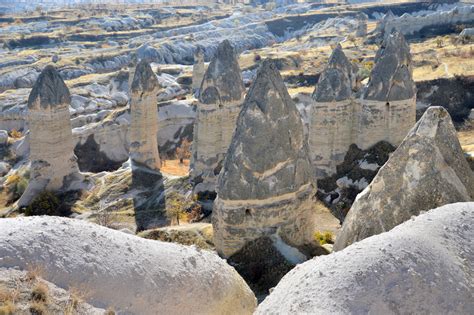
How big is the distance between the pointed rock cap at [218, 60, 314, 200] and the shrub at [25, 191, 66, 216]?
12.1m

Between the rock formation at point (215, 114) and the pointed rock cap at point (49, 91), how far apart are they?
5.99 m

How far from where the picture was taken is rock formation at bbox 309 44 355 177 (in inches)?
795

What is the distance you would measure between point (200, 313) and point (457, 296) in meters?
3.40

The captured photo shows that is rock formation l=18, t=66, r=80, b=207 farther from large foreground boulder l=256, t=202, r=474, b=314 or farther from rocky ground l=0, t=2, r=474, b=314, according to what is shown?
large foreground boulder l=256, t=202, r=474, b=314

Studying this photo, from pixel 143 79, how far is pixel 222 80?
4305 millimetres

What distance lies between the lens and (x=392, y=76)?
761 inches

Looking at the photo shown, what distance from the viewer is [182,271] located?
25.3 ft

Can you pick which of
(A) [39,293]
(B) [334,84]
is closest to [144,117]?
(B) [334,84]

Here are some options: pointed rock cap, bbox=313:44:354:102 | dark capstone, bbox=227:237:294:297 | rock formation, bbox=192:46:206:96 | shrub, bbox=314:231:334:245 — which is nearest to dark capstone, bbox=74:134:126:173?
rock formation, bbox=192:46:206:96

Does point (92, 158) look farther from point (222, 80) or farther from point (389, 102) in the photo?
point (389, 102)

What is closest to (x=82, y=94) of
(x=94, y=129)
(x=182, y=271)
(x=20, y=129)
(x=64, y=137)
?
(x=20, y=129)

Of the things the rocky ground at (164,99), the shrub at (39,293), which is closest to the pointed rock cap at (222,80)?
the rocky ground at (164,99)

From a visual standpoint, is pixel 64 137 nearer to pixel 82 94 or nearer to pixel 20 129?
pixel 20 129

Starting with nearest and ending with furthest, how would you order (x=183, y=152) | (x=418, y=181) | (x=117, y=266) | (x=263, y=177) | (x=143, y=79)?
(x=117, y=266) < (x=418, y=181) < (x=263, y=177) < (x=143, y=79) < (x=183, y=152)
